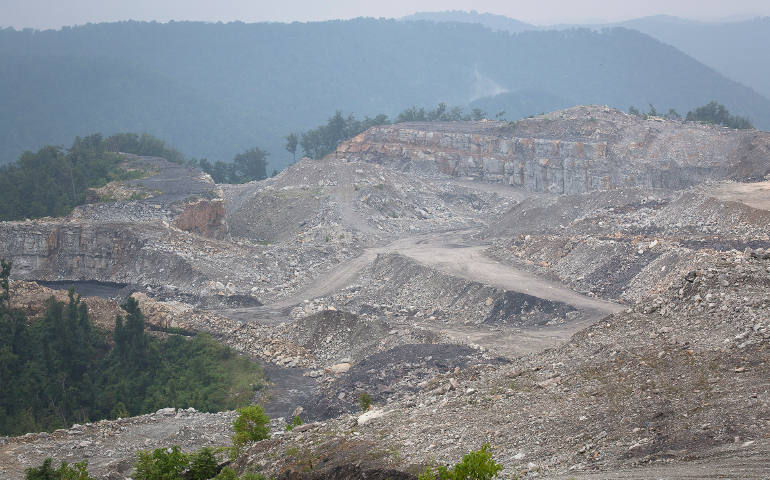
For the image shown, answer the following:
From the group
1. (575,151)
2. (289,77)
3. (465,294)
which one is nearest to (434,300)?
(465,294)

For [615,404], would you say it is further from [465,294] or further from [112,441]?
[465,294]

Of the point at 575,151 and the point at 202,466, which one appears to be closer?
the point at 202,466

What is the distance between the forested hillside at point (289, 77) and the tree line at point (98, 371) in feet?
228

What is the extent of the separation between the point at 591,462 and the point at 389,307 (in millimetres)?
17029

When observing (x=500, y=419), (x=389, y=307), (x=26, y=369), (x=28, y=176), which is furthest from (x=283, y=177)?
(x=500, y=419)

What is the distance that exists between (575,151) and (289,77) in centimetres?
9250

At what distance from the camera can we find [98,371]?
70.6 ft

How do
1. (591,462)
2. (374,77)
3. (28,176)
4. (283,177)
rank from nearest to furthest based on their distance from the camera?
(591,462) < (28,176) < (283,177) < (374,77)

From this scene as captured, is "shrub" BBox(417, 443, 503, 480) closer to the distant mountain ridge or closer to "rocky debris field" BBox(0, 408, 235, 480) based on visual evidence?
"rocky debris field" BBox(0, 408, 235, 480)

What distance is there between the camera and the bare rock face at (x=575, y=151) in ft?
126

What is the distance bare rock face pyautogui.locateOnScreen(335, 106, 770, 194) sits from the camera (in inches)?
1508

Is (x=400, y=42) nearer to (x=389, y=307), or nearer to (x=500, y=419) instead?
(x=389, y=307)

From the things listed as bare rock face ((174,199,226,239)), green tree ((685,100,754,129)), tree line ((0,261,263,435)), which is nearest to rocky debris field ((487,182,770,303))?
tree line ((0,261,263,435))

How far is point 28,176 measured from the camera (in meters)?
39.5
